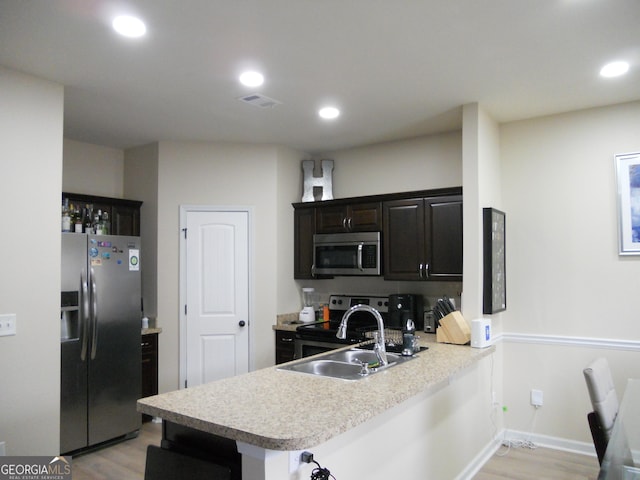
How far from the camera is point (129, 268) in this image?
3.96m

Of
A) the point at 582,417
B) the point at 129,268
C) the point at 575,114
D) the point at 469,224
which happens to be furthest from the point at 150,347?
the point at 575,114

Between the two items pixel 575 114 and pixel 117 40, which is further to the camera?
pixel 575 114

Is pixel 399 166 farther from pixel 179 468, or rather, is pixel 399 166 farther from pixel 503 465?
pixel 179 468

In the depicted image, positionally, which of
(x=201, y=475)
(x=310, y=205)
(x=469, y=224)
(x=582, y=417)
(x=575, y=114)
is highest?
(x=575, y=114)

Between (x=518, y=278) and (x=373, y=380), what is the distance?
2142 mm

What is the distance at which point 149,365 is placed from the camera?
430 cm

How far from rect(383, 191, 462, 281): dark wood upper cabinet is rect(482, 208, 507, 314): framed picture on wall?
296mm

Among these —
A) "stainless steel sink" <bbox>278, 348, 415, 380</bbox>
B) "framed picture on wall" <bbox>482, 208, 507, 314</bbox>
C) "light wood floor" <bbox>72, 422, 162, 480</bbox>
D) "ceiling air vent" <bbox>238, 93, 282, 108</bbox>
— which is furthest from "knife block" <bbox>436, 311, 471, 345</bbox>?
"light wood floor" <bbox>72, 422, 162, 480</bbox>

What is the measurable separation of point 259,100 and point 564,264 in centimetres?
272

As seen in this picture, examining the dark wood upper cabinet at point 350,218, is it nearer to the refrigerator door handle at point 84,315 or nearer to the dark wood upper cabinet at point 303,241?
the dark wood upper cabinet at point 303,241

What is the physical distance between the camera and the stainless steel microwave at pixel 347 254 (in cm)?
434

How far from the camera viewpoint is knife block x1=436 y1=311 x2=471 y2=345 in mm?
3379

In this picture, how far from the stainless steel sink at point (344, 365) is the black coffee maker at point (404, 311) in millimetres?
1210

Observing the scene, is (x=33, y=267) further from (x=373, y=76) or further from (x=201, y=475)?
(x=373, y=76)
